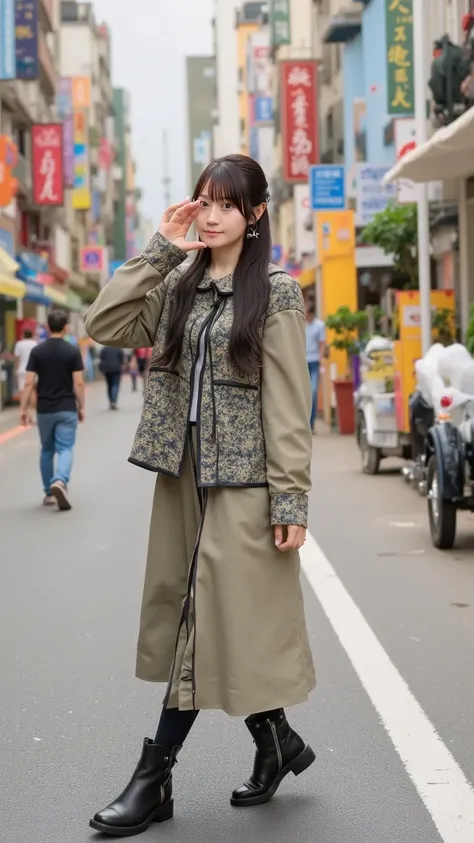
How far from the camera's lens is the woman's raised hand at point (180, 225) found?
426 cm

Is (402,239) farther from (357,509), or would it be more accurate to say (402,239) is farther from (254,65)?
(254,65)

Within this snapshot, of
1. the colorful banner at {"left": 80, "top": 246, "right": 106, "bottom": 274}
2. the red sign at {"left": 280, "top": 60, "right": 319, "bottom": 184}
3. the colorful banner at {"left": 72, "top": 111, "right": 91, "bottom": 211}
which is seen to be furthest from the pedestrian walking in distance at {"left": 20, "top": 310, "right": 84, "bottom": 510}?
the colorful banner at {"left": 80, "top": 246, "right": 106, "bottom": 274}

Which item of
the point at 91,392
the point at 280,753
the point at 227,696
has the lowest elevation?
the point at 91,392

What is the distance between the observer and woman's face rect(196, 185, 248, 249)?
4285mm

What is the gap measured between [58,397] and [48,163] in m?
36.0

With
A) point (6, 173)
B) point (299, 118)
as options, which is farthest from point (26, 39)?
point (6, 173)

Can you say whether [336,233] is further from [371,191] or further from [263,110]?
[263,110]

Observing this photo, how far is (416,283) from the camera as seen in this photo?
20.0m

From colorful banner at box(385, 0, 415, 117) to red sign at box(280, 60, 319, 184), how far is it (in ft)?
52.7

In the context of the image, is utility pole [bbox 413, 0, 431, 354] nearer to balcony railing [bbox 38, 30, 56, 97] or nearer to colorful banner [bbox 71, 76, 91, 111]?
balcony railing [bbox 38, 30, 56, 97]

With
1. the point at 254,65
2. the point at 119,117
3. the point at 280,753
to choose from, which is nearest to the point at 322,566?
the point at 280,753

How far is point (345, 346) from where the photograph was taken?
21375 millimetres

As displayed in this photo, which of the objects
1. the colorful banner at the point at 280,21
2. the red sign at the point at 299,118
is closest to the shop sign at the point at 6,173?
the red sign at the point at 299,118

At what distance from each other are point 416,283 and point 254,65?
2319 inches
